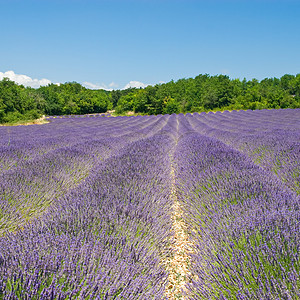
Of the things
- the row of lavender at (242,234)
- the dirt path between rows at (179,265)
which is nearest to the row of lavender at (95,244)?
the dirt path between rows at (179,265)

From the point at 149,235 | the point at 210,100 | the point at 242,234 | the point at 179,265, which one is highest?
the point at 210,100

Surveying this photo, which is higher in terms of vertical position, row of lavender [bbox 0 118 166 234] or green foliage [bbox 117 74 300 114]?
green foliage [bbox 117 74 300 114]

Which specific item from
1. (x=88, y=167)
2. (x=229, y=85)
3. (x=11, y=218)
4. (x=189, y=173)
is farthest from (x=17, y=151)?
(x=229, y=85)

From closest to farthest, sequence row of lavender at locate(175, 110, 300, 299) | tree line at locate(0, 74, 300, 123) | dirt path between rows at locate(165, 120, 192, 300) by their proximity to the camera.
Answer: row of lavender at locate(175, 110, 300, 299) < dirt path between rows at locate(165, 120, 192, 300) < tree line at locate(0, 74, 300, 123)

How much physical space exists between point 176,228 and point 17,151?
383 centimetres

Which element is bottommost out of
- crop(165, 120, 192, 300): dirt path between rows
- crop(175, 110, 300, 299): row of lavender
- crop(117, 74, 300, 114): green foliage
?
crop(165, 120, 192, 300): dirt path between rows

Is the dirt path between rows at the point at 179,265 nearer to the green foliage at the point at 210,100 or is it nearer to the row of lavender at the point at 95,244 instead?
the row of lavender at the point at 95,244

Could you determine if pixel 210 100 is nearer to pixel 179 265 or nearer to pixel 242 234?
pixel 179 265

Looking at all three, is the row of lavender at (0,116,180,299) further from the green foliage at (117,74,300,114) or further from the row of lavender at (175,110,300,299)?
the green foliage at (117,74,300,114)

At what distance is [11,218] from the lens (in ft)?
7.30

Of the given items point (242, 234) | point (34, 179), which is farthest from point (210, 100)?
point (242, 234)

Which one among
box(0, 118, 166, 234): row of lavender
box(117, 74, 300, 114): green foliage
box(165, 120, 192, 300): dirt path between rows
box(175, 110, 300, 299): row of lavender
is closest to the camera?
box(175, 110, 300, 299): row of lavender

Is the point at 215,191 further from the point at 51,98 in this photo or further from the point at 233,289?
the point at 51,98

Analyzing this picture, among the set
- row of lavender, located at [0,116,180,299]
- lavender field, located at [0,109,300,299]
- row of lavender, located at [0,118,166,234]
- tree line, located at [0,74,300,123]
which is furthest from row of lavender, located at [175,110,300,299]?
tree line, located at [0,74,300,123]
